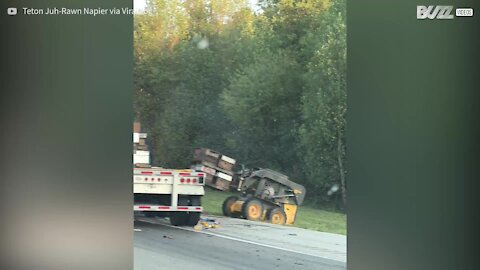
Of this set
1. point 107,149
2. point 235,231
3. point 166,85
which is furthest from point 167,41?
point 235,231

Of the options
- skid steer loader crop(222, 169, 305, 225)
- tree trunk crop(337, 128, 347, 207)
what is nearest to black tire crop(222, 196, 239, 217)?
skid steer loader crop(222, 169, 305, 225)

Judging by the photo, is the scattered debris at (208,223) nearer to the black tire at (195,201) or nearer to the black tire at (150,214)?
the black tire at (195,201)

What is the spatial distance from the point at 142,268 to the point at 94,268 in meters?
0.34

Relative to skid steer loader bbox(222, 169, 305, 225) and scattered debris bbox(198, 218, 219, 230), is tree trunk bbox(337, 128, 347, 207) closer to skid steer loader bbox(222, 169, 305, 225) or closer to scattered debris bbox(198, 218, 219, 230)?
skid steer loader bbox(222, 169, 305, 225)

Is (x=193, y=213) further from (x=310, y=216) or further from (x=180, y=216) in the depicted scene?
(x=310, y=216)

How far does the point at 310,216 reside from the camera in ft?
25.4

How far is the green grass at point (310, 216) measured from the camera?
7738 mm

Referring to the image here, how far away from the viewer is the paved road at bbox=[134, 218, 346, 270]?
7.73 metres

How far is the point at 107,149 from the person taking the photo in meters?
7.70

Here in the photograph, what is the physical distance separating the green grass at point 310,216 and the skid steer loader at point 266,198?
0.04 metres

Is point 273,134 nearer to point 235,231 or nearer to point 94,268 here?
point 235,231

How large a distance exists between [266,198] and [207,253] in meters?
0.57

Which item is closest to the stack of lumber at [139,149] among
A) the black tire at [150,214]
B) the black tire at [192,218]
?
the black tire at [150,214]

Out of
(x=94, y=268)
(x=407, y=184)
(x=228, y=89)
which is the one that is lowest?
(x=94, y=268)
